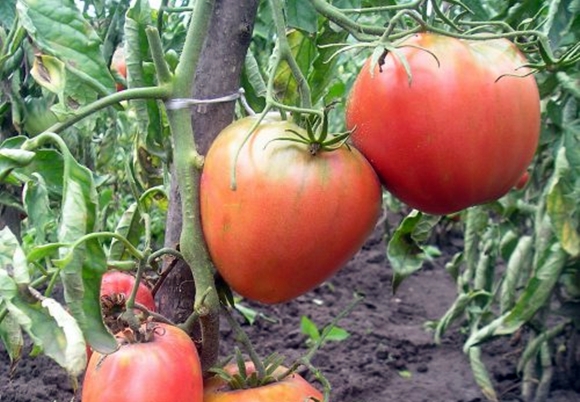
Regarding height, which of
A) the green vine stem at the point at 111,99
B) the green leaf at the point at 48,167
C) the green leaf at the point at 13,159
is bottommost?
the green leaf at the point at 48,167

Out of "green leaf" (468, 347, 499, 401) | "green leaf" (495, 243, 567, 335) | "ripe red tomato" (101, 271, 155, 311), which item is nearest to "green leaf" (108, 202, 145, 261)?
"ripe red tomato" (101, 271, 155, 311)

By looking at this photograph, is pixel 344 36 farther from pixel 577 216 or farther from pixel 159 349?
pixel 577 216

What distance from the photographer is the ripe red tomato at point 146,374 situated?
0.75 metres

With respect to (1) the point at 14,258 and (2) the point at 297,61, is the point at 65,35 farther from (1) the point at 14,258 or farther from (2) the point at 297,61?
(2) the point at 297,61

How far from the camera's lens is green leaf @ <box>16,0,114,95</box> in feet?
2.58

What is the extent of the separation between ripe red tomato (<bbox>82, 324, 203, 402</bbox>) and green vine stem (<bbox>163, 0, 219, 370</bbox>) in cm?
6

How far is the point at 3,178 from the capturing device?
715 mm

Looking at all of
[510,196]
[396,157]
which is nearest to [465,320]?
[510,196]

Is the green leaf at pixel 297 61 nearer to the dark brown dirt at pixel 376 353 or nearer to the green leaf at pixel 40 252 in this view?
the green leaf at pixel 40 252

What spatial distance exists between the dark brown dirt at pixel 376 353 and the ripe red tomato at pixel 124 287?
2.83 ft

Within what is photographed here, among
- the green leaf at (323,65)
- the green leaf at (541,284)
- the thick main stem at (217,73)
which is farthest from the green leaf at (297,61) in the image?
the green leaf at (541,284)

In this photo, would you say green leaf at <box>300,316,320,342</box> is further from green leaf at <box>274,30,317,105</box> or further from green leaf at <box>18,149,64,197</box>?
green leaf at <box>18,149,64,197</box>

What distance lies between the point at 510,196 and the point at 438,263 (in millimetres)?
1285

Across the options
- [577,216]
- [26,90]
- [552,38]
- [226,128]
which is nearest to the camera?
[226,128]
